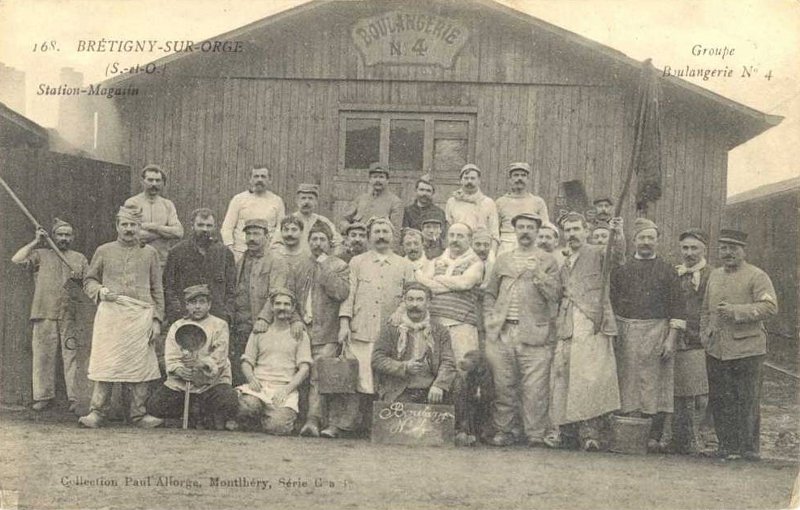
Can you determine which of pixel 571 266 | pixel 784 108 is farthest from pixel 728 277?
pixel 784 108

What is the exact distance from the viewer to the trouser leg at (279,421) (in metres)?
6.85

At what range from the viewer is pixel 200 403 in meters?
7.00

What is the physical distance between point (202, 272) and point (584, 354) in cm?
348

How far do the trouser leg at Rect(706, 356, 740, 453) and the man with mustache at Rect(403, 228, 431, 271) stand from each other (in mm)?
2684

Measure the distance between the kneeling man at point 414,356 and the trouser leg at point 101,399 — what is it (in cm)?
240

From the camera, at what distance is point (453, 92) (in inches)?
381

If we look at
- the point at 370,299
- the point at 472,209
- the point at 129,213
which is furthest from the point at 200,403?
the point at 472,209

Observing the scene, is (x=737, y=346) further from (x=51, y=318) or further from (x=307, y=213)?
(x=51, y=318)

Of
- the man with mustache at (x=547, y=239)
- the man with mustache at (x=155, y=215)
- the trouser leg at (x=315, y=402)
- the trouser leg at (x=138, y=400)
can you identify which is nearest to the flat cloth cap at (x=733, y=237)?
the man with mustache at (x=547, y=239)

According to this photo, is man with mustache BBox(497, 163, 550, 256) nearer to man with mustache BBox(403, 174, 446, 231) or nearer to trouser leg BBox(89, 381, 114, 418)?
man with mustache BBox(403, 174, 446, 231)

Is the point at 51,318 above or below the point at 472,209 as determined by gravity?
below

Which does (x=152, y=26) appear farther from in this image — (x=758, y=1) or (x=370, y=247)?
(x=758, y=1)

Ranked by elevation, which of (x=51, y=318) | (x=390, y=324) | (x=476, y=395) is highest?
(x=390, y=324)

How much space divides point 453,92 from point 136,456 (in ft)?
18.3
